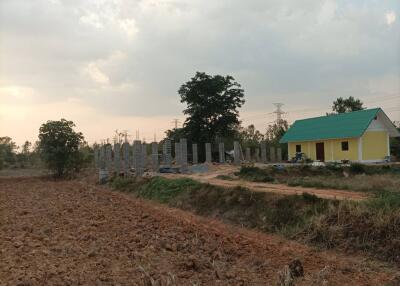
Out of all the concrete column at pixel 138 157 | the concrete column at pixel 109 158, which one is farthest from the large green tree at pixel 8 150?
the concrete column at pixel 138 157

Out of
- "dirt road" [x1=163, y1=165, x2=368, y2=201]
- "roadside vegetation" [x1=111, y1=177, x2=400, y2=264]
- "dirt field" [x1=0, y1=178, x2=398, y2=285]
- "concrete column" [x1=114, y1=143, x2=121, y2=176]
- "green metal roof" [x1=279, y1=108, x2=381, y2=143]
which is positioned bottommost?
"dirt field" [x1=0, y1=178, x2=398, y2=285]

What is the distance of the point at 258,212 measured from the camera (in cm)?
1110

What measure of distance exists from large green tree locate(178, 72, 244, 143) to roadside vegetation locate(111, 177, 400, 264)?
20.3 m

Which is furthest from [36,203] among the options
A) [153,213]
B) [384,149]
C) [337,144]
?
[384,149]

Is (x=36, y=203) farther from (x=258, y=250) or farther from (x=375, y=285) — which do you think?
(x=375, y=285)

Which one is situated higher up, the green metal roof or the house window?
the green metal roof

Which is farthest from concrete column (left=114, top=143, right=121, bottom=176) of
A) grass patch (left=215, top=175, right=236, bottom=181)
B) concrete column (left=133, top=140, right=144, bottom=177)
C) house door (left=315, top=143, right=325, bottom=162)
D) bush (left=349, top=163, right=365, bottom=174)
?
house door (left=315, top=143, right=325, bottom=162)

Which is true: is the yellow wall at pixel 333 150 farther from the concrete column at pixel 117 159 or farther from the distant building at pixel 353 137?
the concrete column at pixel 117 159

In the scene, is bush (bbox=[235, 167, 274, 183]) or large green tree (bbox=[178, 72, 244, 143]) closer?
bush (bbox=[235, 167, 274, 183])

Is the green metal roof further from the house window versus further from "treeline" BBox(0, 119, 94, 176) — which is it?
"treeline" BBox(0, 119, 94, 176)

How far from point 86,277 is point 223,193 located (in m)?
7.56

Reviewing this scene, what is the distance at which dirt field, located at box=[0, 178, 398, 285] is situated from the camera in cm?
624

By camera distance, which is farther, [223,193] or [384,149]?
[384,149]

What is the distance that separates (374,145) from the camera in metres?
27.7
